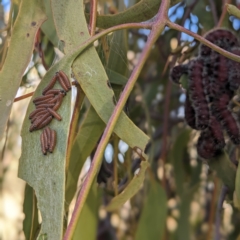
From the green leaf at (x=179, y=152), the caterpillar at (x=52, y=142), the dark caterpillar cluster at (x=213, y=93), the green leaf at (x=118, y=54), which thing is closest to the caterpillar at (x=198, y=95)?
the dark caterpillar cluster at (x=213, y=93)

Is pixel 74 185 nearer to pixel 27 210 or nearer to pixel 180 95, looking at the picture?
pixel 27 210

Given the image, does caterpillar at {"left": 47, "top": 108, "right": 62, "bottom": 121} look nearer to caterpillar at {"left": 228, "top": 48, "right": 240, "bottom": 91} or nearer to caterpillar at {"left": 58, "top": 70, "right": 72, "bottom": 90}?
caterpillar at {"left": 58, "top": 70, "right": 72, "bottom": 90}

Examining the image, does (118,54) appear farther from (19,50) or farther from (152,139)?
(152,139)

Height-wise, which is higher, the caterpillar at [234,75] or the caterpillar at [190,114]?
the caterpillar at [234,75]

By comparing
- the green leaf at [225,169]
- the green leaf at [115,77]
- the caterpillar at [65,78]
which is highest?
the caterpillar at [65,78]

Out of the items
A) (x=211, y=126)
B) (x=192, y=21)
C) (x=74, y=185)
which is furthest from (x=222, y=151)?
(x=192, y=21)

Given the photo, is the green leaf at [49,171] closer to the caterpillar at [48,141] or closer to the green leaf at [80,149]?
the caterpillar at [48,141]

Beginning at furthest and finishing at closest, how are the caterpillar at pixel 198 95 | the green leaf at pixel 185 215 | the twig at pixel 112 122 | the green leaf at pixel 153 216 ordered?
the green leaf at pixel 185 215
the green leaf at pixel 153 216
the caterpillar at pixel 198 95
the twig at pixel 112 122

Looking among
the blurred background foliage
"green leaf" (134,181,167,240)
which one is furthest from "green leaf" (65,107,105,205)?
"green leaf" (134,181,167,240)
